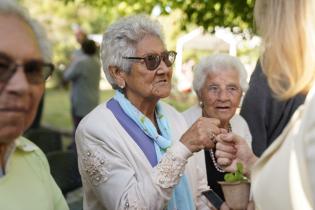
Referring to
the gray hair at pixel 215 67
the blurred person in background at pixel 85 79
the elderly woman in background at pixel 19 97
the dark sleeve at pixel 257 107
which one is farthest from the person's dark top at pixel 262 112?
the blurred person in background at pixel 85 79

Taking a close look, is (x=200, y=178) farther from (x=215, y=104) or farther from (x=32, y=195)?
(x=32, y=195)

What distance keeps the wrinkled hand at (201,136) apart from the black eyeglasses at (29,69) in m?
0.90

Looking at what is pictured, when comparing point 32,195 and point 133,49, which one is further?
point 133,49

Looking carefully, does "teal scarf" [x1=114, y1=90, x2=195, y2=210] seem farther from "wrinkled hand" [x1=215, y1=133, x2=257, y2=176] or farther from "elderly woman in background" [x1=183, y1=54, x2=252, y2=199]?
"elderly woman in background" [x1=183, y1=54, x2=252, y2=199]

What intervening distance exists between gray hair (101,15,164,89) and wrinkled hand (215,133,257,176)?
2.18ft

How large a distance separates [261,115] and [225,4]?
→ 2356 millimetres

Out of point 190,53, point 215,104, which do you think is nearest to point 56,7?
point 190,53

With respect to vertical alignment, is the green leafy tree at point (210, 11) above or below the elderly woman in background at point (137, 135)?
above

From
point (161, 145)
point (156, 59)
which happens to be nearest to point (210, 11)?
point (156, 59)

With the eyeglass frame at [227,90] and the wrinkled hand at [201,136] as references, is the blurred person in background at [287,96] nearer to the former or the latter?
the wrinkled hand at [201,136]

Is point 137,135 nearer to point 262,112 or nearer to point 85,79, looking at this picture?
point 262,112

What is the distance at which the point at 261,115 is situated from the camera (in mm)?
3375

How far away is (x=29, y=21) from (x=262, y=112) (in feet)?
6.34

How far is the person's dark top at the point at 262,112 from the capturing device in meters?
3.23
